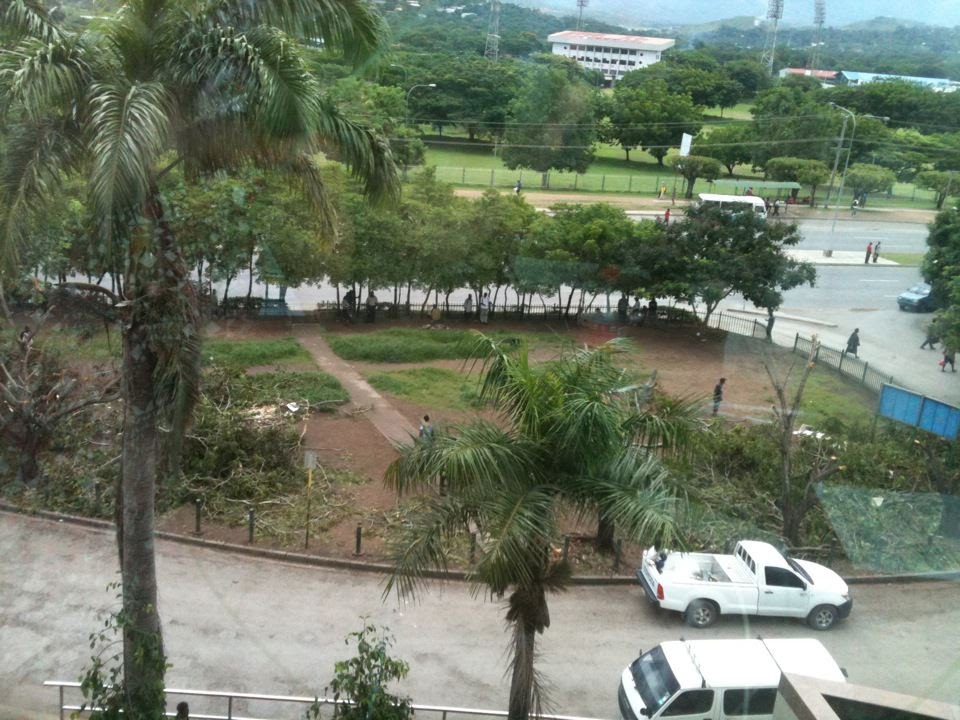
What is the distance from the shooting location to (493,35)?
30.5 feet

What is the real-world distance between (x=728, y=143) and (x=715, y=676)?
205 inches

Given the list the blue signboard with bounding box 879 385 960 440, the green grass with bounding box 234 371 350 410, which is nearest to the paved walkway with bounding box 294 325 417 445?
the green grass with bounding box 234 371 350 410

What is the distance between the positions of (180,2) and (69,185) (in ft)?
4.76

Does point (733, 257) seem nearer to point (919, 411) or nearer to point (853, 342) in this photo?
point (853, 342)

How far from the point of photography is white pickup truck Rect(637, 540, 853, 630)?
715 cm

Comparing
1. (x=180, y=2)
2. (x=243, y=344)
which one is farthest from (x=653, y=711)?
(x=243, y=344)

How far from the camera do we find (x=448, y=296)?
367 inches

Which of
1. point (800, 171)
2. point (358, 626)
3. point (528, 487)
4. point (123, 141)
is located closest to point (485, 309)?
point (358, 626)

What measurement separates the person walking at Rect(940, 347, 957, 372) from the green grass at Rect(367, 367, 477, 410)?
4.11 meters

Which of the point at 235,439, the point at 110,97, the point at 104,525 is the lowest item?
the point at 104,525

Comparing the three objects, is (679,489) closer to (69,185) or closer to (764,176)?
(69,185)

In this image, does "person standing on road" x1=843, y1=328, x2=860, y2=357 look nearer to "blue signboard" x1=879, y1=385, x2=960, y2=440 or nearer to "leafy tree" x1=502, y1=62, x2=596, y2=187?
"blue signboard" x1=879, y1=385, x2=960, y2=440

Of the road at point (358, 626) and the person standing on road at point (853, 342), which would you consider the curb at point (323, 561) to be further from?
the person standing on road at point (853, 342)

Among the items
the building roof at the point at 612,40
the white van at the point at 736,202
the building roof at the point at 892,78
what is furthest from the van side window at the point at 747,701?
the building roof at the point at 612,40
